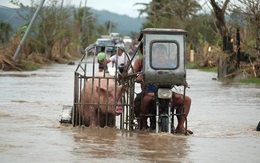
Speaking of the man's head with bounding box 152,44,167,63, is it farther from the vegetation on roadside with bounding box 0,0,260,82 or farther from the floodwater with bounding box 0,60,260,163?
the vegetation on roadside with bounding box 0,0,260,82

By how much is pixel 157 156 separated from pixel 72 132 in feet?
8.04

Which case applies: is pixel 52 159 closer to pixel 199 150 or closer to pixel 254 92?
pixel 199 150

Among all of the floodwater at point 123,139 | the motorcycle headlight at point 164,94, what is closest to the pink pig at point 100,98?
the floodwater at point 123,139

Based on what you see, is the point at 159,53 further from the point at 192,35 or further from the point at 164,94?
the point at 192,35

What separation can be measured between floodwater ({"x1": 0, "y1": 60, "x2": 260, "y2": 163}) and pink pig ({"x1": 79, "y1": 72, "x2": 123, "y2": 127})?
0.88ft

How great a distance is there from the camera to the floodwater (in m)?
8.91

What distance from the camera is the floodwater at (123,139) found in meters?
8.91

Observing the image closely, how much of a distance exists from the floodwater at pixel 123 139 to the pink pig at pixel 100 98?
270mm

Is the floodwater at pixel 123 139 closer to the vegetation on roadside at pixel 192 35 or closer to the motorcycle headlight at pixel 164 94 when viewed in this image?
the motorcycle headlight at pixel 164 94

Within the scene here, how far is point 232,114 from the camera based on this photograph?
611 inches

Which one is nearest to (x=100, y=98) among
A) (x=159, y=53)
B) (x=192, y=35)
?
(x=159, y=53)

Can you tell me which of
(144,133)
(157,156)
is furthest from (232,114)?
(157,156)

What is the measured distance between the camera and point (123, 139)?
10531mm

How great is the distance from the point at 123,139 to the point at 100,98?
1.10 metres
